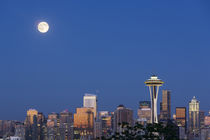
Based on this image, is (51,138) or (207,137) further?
(51,138)

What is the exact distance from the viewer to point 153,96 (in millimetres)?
124562

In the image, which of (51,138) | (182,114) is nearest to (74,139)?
(51,138)

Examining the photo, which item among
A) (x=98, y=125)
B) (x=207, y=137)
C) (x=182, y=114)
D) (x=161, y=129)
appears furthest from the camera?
(x=182, y=114)

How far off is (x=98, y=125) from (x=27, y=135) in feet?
93.1

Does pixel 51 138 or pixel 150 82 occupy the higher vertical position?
pixel 150 82

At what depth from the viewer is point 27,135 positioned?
535 ft

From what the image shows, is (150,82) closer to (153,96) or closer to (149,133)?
(153,96)

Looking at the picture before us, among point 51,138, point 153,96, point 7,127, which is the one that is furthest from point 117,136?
point 7,127

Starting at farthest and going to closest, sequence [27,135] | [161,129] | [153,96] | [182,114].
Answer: [182,114], [27,135], [153,96], [161,129]

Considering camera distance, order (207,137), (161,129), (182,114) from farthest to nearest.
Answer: (182,114) < (207,137) < (161,129)

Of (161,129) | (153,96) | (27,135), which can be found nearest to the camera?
(161,129)

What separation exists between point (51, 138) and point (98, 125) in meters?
23.2

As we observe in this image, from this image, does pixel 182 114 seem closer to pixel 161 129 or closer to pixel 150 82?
pixel 150 82

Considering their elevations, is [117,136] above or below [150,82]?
below
